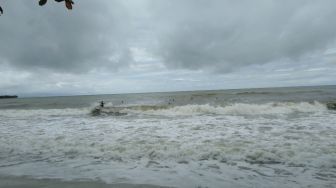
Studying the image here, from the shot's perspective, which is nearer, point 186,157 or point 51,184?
point 51,184

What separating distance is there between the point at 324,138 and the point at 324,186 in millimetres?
4890

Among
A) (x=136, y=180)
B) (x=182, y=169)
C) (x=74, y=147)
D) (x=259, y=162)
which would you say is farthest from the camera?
(x=74, y=147)

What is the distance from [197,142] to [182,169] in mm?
3027

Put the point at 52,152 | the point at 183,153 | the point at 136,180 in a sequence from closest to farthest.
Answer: the point at 136,180 → the point at 183,153 → the point at 52,152

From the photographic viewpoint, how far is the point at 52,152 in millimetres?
8391

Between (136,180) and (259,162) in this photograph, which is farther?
(259,162)

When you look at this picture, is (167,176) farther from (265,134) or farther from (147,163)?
(265,134)

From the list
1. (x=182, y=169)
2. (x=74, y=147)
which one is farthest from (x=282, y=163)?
(x=74, y=147)

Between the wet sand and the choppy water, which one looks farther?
the choppy water

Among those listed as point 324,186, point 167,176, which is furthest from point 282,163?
point 167,176

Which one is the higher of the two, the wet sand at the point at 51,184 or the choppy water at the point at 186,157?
the wet sand at the point at 51,184

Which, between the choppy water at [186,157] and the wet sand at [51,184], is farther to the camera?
the choppy water at [186,157]

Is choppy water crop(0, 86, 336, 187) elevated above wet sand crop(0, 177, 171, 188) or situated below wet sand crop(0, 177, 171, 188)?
below

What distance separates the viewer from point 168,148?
331 inches
